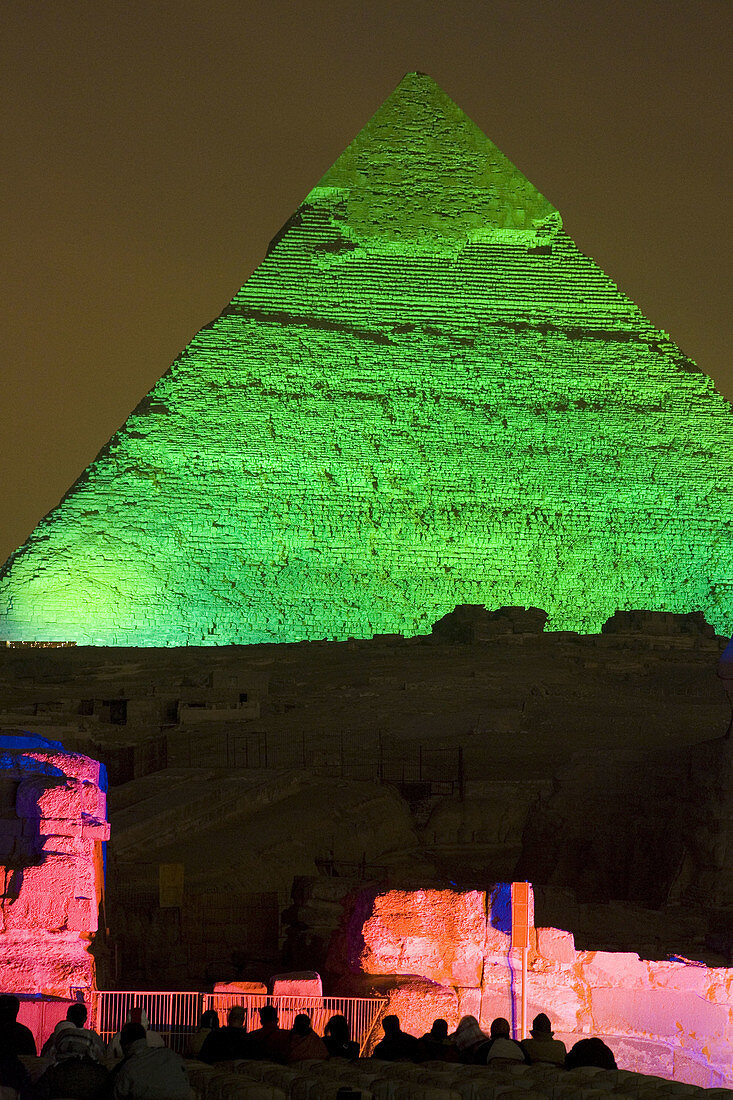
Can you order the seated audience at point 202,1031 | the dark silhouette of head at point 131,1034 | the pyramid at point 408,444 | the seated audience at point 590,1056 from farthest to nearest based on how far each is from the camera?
the pyramid at point 408,444 → the seated audience at point 202,1031 → the seated audience at point 590,1056 → the dark silhouette of head at point 131,1034

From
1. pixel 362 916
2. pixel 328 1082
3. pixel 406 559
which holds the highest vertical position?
pixel 406 559

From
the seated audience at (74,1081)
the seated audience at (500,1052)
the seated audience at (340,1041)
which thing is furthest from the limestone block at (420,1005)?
the seated audience at (74,1081)

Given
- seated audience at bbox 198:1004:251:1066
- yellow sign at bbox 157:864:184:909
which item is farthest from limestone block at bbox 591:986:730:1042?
yellow sign at bbox 157:864:184:909

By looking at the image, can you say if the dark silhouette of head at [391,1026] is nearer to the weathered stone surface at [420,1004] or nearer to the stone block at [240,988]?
the weathered stone surface at [420,1004]

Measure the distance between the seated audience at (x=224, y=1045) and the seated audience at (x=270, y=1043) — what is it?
0.09 ft

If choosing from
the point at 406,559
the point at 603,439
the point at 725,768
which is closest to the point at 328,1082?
the point at 725,768

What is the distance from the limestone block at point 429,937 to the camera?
9797 mm

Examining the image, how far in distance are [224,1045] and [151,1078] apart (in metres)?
1.29

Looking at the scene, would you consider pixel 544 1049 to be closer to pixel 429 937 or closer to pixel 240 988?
pixel 429 937

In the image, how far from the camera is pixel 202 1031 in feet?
29.9

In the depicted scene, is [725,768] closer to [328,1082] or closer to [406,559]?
[328,1082]

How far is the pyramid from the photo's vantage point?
5906 centimetres

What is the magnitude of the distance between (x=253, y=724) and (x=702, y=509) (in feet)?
133

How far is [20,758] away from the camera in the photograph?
1005 centimetres
